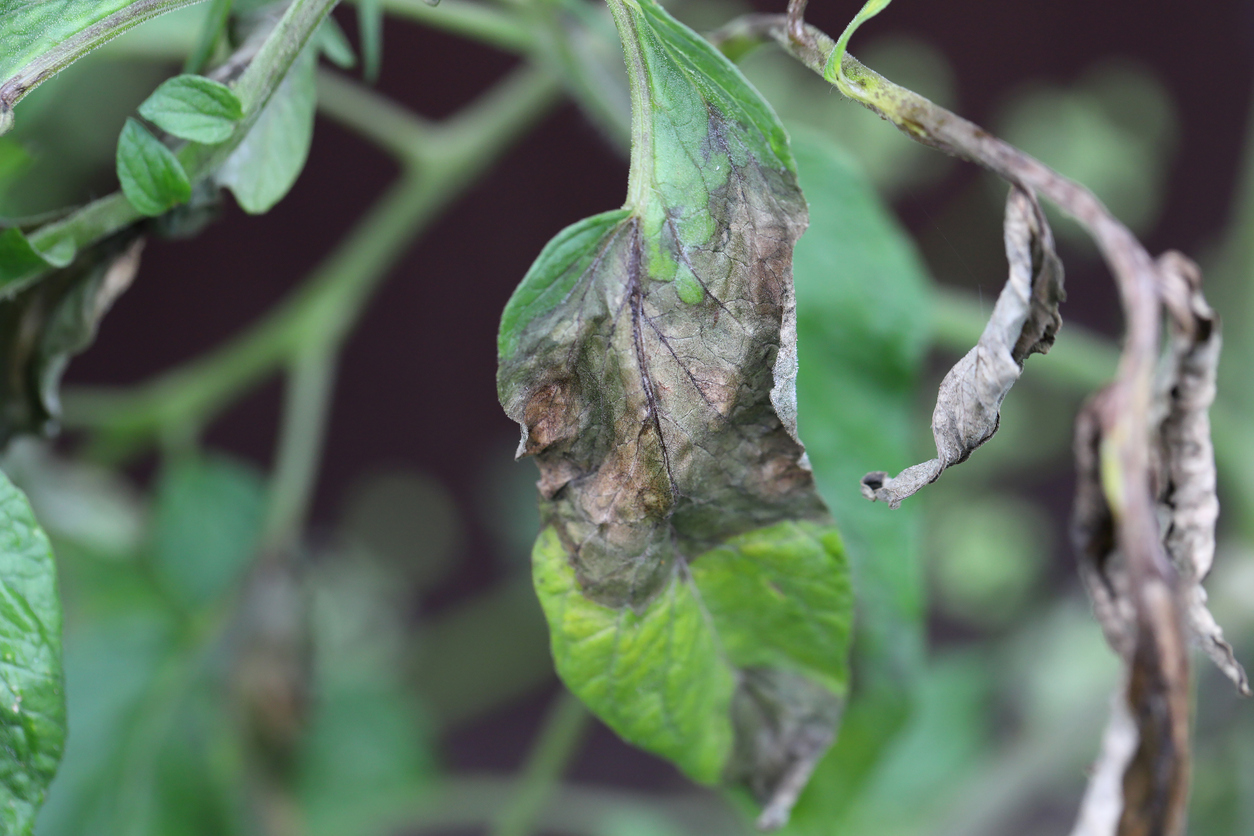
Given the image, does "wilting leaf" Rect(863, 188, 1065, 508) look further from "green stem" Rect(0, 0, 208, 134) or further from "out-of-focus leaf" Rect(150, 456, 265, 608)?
"out-of-focus leaf" Rect(150, 456, 265, 608)

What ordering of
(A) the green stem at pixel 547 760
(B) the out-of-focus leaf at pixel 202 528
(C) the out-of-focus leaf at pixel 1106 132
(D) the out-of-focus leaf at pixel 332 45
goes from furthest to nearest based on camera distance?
(C) the out-of-focus leaf at pixel 1106 132 < (B) the out-of-focus leaf at pixel 202 528 < (A) the green stem at pixel 547 760 < (D) the out-of-focus leaf at pixel 332 45

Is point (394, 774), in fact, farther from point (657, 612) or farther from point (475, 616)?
point (657, 612)

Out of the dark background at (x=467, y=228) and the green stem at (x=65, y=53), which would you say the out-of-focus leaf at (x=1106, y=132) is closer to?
the dark background at (x=467, y=228)

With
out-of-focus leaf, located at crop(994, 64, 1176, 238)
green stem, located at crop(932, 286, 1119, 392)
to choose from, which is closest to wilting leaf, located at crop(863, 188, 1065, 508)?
green stem, located at crop(932, 286, 1119, 392)

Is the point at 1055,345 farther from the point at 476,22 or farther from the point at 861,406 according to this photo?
the point at 476,22

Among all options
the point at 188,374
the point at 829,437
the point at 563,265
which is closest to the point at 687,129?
the point at 563,265

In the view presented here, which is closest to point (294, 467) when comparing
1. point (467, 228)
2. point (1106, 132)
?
point (467, 228)

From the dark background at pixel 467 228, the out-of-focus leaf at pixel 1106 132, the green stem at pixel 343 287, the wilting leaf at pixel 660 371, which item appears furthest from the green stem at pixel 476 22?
the out-of-focus leaf at pixel 1106 132

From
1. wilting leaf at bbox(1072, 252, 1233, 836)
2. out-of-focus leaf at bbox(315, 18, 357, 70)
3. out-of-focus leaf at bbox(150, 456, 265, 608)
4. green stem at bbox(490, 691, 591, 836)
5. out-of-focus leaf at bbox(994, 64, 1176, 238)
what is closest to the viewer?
wilting leaf at bbox(1072, 252, 1233, 836)
